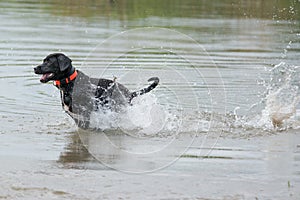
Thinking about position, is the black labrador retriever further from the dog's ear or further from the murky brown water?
the murky brown water

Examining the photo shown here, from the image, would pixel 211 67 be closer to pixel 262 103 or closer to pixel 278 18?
pixel 262 103

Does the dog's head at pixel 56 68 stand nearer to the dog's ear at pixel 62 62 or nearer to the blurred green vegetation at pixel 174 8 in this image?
the dog's ear at pixel 62 62

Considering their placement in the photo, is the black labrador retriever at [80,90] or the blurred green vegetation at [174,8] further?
the blurred green vegetation at [174,8]

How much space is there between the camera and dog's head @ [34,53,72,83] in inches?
373

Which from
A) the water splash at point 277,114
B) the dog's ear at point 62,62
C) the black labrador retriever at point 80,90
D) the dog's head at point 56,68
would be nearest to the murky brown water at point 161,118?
the water splash at point 277,114

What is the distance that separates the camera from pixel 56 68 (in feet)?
31.1

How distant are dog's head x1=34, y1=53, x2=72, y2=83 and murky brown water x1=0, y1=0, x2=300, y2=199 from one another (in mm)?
644

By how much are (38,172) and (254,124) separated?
3.43 m

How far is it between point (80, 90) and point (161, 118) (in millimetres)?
1142

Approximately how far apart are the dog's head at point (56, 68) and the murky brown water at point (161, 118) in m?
0.64

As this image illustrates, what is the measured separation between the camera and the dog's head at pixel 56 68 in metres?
9.48

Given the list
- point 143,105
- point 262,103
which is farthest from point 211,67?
point 143,105

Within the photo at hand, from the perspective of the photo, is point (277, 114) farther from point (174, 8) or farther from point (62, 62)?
point (174, 8)

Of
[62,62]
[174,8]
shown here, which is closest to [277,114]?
[62,62]
